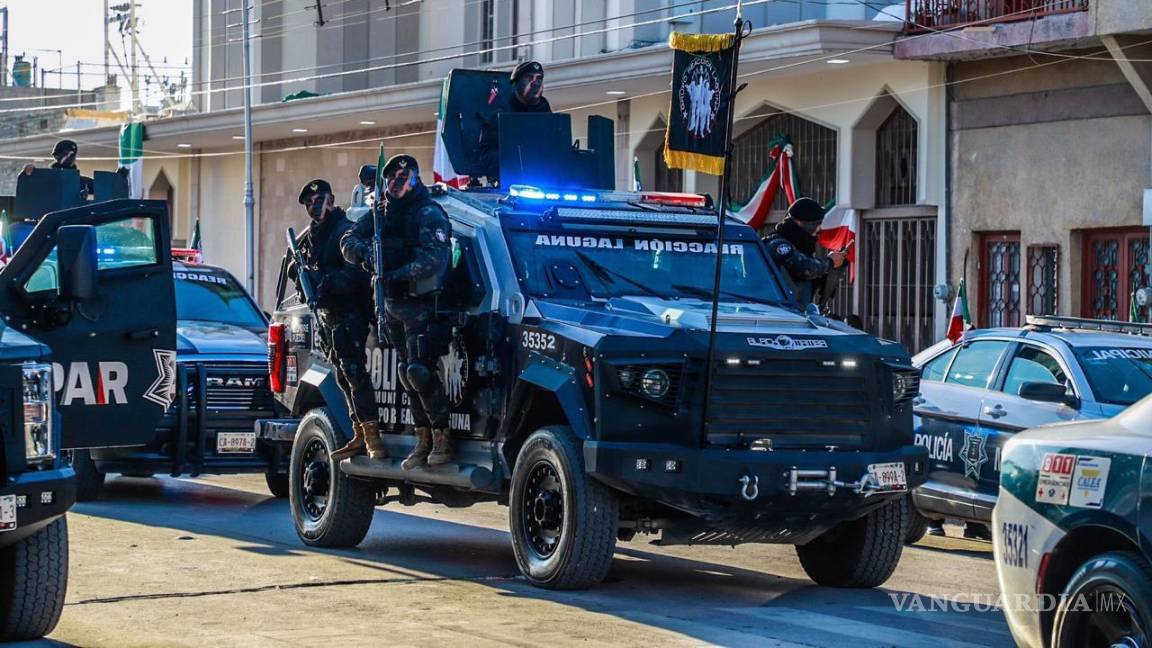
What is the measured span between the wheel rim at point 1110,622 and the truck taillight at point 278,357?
7853 mm

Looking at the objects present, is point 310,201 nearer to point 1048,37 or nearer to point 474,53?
point 1048,37

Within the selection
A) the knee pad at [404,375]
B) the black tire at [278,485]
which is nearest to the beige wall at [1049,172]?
the black tire at [278,485]

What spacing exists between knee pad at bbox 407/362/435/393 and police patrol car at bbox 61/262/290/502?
3.96 metres

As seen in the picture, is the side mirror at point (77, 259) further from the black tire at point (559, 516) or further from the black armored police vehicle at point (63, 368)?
the black tire at point (559, 516)

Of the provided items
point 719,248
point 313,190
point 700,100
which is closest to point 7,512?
point 719,248

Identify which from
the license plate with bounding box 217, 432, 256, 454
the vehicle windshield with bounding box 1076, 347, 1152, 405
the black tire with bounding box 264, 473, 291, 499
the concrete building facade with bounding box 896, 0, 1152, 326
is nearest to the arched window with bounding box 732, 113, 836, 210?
the concrete building facade with bounding box 896, 0, 1152, 326

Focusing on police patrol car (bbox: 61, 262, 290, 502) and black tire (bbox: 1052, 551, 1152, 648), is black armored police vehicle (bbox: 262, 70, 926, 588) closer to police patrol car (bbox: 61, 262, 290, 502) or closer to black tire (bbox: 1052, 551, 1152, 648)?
police patrol car (bbox: 61, 262, 290, 502)

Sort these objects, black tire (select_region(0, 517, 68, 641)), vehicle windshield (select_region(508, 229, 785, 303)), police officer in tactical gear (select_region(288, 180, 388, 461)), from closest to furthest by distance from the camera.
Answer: black tire (select_region(0, 517, 68, 641)) < vehicle windshield (select_region(508, 229, 785, 303)) < police officer in tactical gear (select_region(288, 180, 388, 461))

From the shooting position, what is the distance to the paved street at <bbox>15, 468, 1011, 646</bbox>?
893cm

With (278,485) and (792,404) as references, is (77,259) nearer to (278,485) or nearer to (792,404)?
(792,404)

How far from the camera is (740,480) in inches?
386

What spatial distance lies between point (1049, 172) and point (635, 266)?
12.2 m

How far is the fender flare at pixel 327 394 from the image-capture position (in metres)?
12.5

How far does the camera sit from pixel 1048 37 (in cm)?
2131
